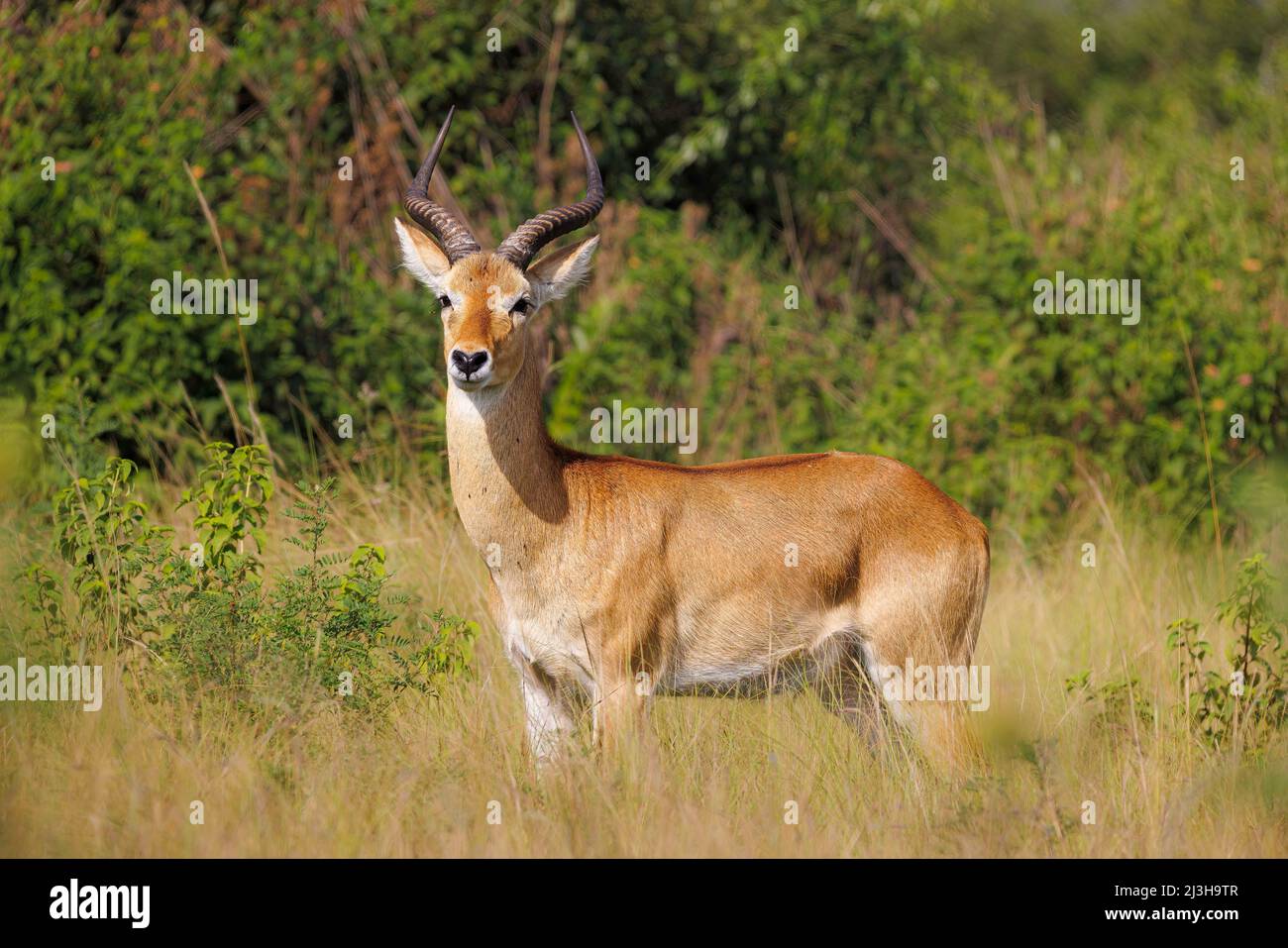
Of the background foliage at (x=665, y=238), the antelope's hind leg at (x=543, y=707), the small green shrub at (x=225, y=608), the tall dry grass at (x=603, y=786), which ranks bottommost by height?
the tall dry grass at (x=603, y=786)

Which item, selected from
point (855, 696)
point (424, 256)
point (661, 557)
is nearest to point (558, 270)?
point (424, 256)

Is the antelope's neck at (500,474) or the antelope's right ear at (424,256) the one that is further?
the antelope's right ear at (424,256)

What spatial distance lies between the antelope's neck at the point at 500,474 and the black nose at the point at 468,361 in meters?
0.40

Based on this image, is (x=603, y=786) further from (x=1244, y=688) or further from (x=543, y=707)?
(x=1244, y=688)

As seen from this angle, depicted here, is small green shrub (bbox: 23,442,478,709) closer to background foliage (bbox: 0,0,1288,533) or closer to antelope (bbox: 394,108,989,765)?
antelope (bbox: 394,108,989,765)

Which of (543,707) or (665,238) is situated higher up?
(665,238)

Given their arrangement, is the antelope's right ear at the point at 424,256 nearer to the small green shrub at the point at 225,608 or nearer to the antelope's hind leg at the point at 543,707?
the small green shrub at the point at 225,608

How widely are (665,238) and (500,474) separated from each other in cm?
593

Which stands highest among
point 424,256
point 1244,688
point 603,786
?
point 424,256

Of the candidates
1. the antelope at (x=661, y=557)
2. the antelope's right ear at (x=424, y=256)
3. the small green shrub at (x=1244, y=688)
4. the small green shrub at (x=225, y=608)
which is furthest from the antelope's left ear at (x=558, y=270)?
the small green shrub at (x=1244, y=688)

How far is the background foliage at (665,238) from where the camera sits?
9734 mm

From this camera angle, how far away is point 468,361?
19.9 feet

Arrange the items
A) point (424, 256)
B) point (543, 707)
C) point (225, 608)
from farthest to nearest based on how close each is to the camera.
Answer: point (424, 256) < point (225, 608) < point (543, 707)
